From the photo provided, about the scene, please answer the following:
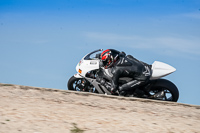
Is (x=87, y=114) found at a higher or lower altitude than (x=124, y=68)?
lower

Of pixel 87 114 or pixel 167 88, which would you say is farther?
pixel 167 88

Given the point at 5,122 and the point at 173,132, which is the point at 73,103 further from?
the point at 173,132

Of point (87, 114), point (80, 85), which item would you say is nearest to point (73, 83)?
point (80, 85)

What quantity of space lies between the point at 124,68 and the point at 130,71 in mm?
204

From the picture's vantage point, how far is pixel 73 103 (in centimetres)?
728

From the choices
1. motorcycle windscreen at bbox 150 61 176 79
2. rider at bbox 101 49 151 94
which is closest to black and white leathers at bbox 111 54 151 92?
rider at bbox 101 49 151 94

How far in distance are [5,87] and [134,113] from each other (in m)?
3.99

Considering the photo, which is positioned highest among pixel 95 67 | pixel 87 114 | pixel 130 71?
pixel 95 67

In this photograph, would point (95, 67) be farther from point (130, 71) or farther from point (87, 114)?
point (87, 114)

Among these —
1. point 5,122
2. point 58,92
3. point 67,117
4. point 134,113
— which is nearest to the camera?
point 5,122

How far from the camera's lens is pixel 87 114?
6383 mm

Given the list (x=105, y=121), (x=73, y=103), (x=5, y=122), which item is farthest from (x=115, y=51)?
(x=5, y=122)

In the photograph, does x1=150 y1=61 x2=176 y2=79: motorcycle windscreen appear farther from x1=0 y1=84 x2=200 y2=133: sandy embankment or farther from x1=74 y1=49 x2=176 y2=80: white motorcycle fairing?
x1=0 y1=84 x2=200 y2=133: sandy embankment

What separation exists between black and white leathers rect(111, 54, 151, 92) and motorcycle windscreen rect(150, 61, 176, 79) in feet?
0.57
